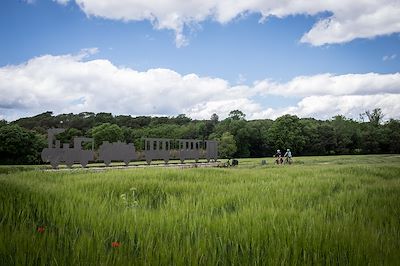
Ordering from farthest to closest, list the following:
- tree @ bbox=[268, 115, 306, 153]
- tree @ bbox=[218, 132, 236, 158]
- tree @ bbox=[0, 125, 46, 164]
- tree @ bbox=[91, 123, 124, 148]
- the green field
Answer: tree @ bbox=[268, 115, 306, 153] < tree @ bbox=[218, 132, 236, 158] < tree @ bbox=[91, 123, 124, 148] < tree @ bbox=[0, 125, 46, 164] < the green field

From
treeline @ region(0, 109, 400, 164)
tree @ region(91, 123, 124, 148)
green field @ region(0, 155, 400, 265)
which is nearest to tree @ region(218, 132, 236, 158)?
treeline @ region(0, 109, 400, 164)

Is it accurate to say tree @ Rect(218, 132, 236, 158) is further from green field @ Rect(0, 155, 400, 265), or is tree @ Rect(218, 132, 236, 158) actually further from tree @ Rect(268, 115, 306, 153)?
green field @ Rect(0, 155, 400, 265)

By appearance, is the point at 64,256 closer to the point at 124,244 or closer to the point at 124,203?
the point at 124,244

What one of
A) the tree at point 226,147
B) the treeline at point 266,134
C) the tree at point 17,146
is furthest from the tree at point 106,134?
the tree at point 226,147

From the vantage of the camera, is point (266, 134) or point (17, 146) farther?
point (266, 134)

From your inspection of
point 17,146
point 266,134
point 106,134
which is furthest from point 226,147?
point 17,146

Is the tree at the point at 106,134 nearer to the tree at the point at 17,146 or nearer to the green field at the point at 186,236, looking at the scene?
the tree at the point at 17,146

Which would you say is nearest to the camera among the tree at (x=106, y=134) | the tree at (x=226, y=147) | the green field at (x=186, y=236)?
the green field at (x=186, y=236)

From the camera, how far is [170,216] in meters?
4.64

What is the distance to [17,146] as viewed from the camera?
33.4 m

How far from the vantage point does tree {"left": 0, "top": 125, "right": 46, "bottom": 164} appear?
32562mm

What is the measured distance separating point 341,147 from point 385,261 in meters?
83.5

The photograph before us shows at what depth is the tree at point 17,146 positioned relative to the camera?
3256cm

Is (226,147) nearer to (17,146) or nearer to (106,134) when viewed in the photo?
(106,134)
